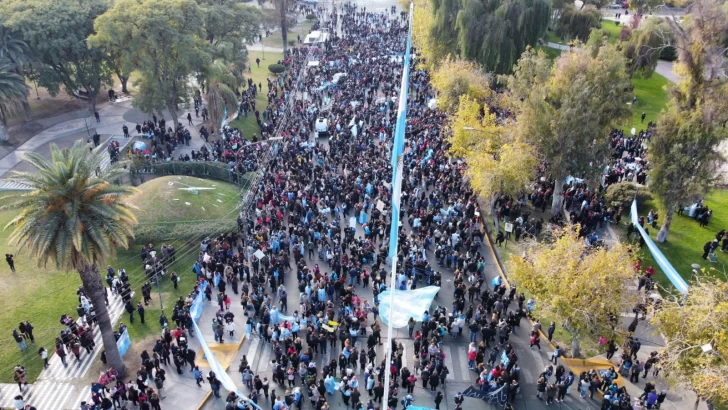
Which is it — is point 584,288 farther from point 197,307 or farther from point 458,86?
point 458,86

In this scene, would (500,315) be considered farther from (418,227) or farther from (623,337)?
(418,227)

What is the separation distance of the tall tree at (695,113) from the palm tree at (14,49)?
41465mm

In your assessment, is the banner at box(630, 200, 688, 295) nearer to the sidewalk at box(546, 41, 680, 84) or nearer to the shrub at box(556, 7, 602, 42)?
the sidewalk at box(546, 41, 680, 84)

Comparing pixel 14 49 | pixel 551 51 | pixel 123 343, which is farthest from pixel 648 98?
pixel 14 49

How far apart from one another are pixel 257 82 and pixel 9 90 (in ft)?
80.3

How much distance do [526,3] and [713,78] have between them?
21.0 metres

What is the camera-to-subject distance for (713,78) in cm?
2511

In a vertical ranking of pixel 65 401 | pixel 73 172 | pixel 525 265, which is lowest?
pixel 65 401

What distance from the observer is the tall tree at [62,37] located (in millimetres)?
39934

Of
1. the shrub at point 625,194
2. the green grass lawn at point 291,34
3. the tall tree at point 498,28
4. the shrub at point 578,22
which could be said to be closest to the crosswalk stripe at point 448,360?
the shrub at point 625,194

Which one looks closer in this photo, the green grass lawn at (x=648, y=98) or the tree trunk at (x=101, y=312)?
the tree trunk at (x=101, y=312)

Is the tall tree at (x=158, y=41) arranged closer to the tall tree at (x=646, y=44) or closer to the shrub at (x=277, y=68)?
the shrub at (x=277, y=68)

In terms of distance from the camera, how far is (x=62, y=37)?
135ft

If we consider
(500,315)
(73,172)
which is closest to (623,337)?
(500,315)
